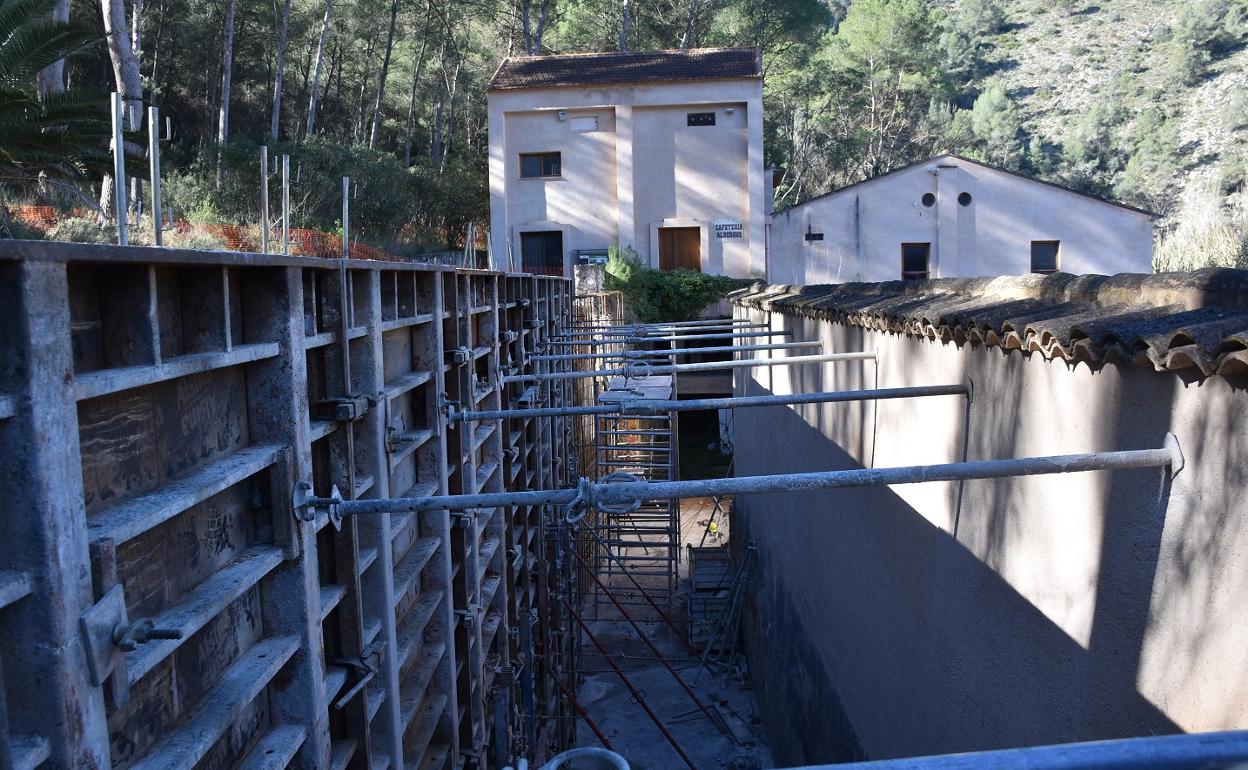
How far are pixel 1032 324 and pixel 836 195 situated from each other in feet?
82.0

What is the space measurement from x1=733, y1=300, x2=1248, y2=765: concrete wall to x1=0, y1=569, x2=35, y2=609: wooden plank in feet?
10.2

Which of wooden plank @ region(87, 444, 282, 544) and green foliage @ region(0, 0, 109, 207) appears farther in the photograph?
green foliage @ region(0, 0, 109, 207)

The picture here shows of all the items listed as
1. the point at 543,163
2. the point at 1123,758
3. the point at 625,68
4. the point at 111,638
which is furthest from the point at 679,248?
the point at 1123,758

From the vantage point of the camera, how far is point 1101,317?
3.84 m

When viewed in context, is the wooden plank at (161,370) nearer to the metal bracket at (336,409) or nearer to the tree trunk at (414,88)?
the metal bracket at (336,409)

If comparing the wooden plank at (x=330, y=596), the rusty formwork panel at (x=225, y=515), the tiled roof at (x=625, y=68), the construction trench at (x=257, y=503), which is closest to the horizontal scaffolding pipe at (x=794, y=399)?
the construction trench at (x=257, y=503)

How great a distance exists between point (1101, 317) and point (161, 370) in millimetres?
3168

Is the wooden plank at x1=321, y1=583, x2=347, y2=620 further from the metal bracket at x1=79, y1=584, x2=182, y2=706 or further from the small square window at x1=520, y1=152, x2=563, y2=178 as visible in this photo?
the small square window at x1=520, y1=152, x2=563, y2=178

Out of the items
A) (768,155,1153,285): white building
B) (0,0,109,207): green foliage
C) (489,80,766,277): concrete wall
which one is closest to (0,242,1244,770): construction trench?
(0,0,109,207): green foliage

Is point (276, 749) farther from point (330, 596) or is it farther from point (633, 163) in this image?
point (633, 163)

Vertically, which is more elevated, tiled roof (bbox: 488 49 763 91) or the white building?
tiled roof (bbox: 488 49 763 91)

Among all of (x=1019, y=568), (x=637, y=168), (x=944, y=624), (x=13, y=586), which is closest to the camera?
(x=13, y=586)

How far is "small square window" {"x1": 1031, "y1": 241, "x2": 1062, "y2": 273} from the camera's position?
2800 centimetres

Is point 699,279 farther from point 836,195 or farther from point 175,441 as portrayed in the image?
point 175,441
